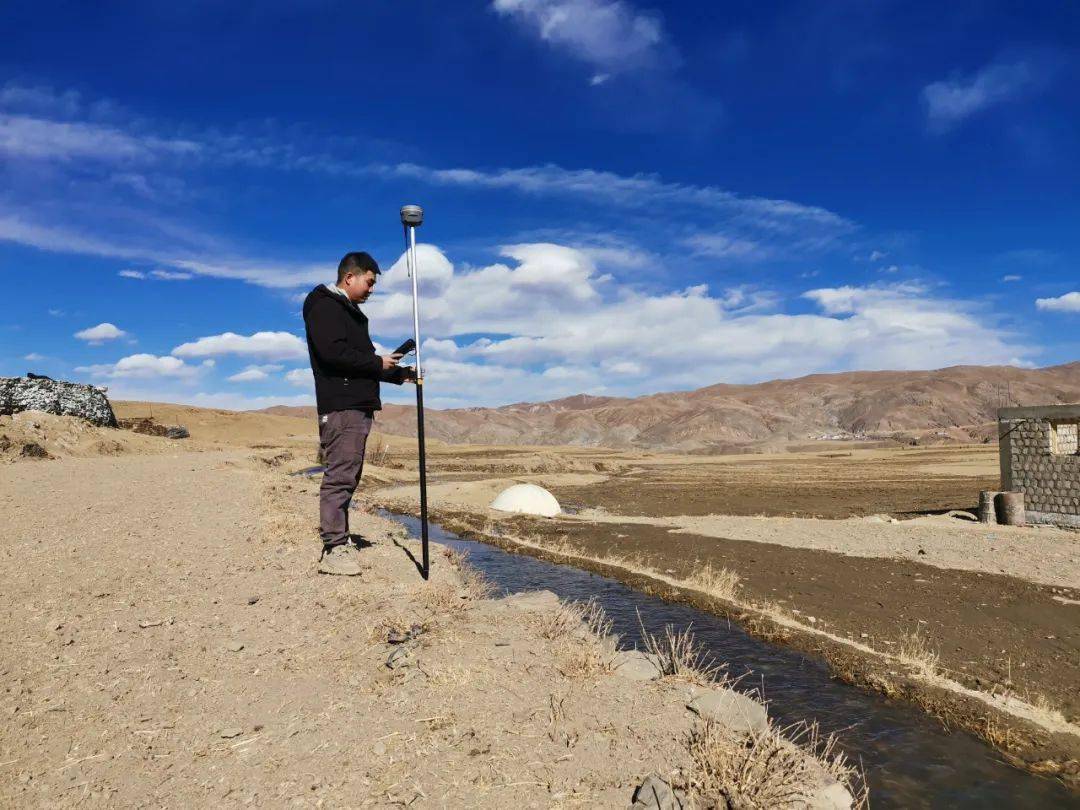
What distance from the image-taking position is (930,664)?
27.0 feet

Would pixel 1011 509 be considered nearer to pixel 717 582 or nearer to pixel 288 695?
pixel 717 582

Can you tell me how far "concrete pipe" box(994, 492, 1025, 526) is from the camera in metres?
19.3

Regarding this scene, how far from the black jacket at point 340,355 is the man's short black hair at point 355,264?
0.31 metres

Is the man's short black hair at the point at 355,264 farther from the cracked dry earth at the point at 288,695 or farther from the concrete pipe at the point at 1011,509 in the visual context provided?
the concrete pipe at the point at 1011,509

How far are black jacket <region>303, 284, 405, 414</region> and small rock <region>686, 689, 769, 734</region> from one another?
399 centimetres

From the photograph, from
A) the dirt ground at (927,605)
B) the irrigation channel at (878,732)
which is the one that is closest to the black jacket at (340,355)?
the irrigation channel at (878,732)

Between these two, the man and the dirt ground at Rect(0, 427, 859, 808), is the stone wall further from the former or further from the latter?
the man

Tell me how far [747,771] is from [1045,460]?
2086 cm

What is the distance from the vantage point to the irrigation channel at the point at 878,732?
5457 mm

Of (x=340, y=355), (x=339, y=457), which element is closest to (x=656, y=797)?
(x=339, y=457)

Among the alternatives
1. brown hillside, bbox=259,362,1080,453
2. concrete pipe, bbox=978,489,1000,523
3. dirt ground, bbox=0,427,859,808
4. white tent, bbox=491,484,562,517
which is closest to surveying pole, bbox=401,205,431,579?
dirt ground, bbox=0,427,859,808

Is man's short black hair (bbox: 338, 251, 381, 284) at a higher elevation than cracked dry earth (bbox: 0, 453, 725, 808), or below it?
higher

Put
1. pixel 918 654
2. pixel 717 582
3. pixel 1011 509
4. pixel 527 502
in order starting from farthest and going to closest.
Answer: pixel 527 502 < pixel 1011 509 < pixel 717 582 < pixel 918 654

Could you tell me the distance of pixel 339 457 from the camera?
6395 mm
